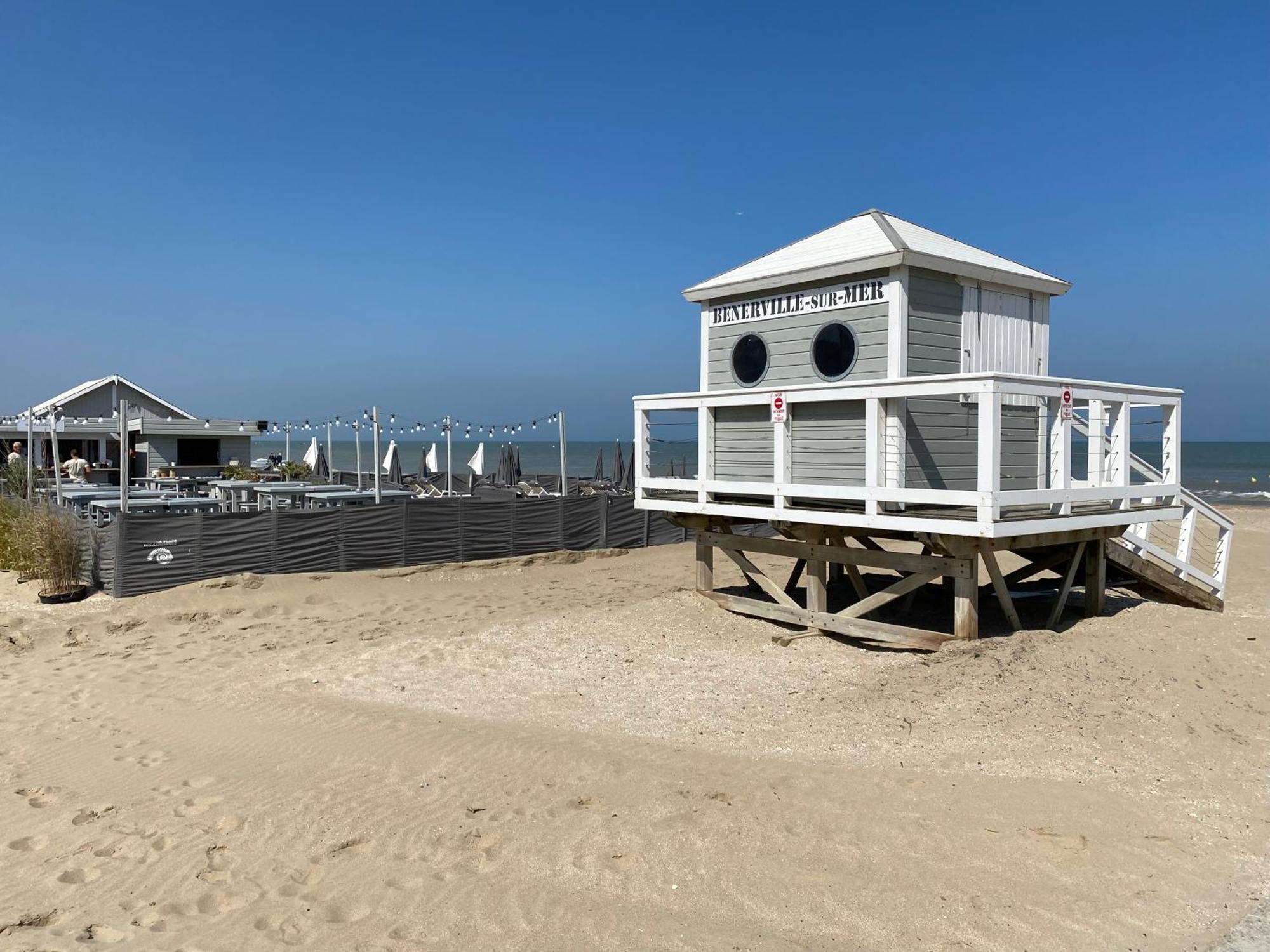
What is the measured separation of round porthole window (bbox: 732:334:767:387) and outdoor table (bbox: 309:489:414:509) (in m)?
8.52

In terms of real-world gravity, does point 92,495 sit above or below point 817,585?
above

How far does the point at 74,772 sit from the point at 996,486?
24.8 ft

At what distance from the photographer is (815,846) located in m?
4.98

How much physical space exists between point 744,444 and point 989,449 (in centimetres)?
357

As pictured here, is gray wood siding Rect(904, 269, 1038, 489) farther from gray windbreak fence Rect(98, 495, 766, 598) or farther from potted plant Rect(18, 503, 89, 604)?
potted plant Rect(18, 503, 89, 604)

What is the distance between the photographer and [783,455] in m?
9.77

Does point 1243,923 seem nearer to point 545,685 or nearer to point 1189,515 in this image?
point 545,685

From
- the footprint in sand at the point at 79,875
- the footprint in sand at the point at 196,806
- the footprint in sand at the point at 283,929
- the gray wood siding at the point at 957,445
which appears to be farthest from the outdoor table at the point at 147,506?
the footprint in sand at the point at 283,929

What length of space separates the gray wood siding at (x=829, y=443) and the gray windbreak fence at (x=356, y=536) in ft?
26.5

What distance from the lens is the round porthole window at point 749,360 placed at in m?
10.8

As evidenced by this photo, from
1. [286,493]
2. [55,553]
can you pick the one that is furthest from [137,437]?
[55,553]

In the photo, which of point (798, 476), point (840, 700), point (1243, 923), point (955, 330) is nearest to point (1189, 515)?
point (955, 330)

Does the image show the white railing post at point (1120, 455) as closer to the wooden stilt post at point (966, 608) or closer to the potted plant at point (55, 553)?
the wooden stilt post at point (966, 608)

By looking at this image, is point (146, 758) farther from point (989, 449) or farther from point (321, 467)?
point (321, 467)
